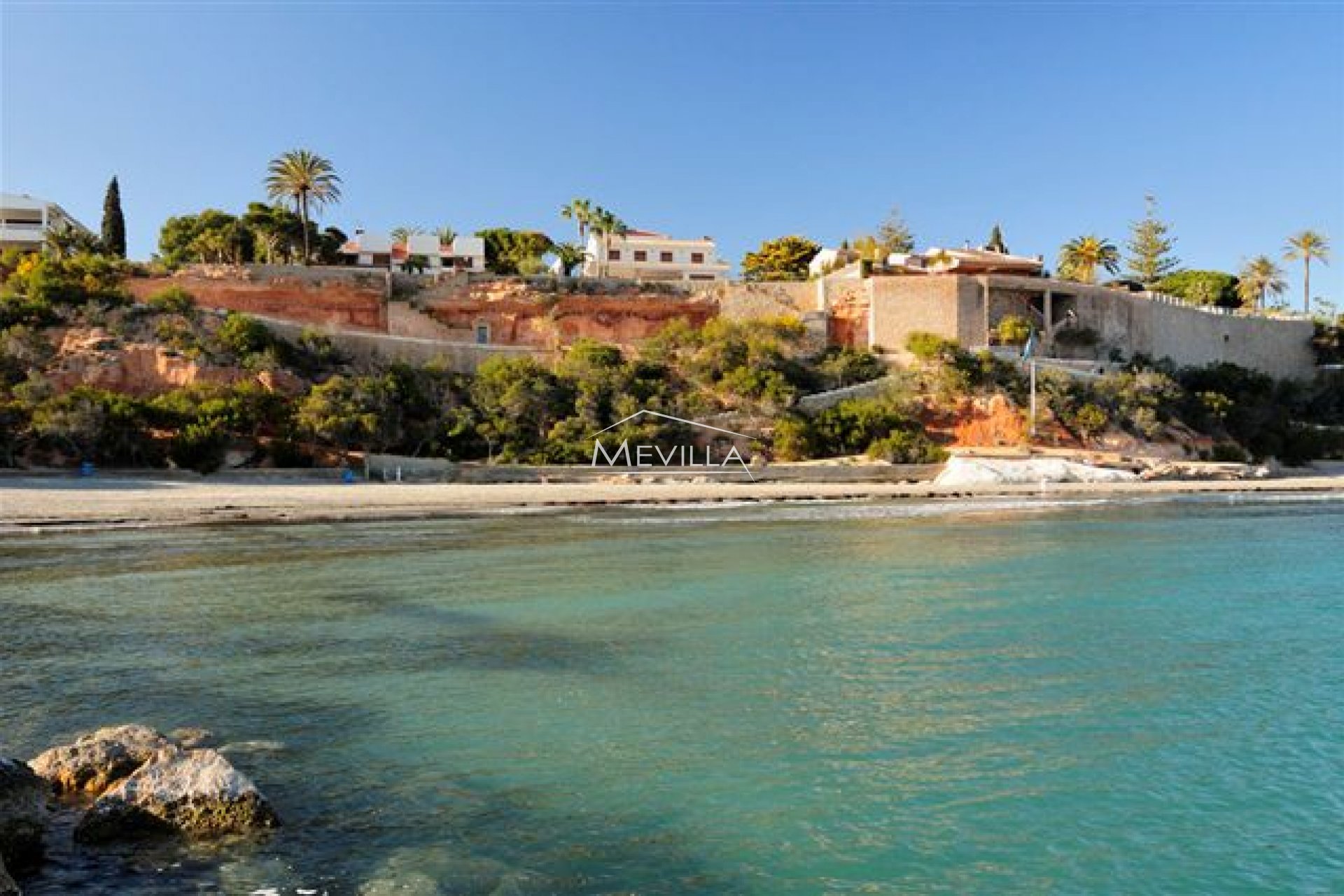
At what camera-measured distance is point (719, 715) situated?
7.64m

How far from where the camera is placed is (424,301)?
134 ft

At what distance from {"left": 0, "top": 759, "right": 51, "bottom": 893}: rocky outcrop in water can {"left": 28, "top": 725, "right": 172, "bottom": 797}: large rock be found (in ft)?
1.80

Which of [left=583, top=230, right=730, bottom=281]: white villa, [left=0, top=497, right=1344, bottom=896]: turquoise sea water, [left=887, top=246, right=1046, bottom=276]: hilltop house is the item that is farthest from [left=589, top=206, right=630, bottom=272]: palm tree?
[left=0, top=497, right=1344, bottom=896]: turquoise sea water

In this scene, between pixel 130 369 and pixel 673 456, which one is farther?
pixel 673 456

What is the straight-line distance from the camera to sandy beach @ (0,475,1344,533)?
21.4 meters

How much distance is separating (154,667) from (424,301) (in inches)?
1306

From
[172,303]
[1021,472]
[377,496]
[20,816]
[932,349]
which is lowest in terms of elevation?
[20,816]

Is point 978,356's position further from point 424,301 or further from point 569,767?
point 569,767

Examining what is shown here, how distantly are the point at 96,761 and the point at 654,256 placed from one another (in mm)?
55816

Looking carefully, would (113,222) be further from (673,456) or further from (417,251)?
(673,456)

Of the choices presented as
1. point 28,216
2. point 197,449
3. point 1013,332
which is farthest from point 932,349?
point 28,216

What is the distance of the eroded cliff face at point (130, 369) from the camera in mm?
29531

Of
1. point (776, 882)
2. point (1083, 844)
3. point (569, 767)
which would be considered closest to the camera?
point (776, 882)

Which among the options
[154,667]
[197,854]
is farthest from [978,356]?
[197,854]
